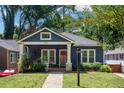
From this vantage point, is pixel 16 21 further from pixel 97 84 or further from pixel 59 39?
pixel 97 84

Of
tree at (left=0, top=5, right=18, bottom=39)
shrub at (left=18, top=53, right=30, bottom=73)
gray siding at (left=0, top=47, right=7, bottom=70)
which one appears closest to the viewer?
shrub at (left=18, top=53, right=30, bottom=73)

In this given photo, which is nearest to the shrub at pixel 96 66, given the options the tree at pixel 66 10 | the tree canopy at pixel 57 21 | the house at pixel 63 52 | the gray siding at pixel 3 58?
the house at pixel 63 52

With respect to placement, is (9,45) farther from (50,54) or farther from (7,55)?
(50,54)

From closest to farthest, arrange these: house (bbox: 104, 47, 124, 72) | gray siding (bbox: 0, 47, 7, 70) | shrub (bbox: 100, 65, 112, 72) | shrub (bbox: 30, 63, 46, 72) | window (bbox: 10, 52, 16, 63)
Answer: shrub (bbox: 30, 63, 46, 72) → shrub (bbox: 100, 65, 112, 72) → house (bbox: 104, 47, 124, 72) → gray siding (bbox: 0, 47, 7, 70) → window (bbox: 10, 52, 16, 63)

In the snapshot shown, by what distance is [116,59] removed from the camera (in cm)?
3625

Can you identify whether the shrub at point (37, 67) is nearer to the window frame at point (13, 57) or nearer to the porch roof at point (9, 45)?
the porch roof at point (9, 45)

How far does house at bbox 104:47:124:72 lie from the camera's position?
1044 inches

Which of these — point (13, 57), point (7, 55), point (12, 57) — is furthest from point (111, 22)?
point (13, 57)

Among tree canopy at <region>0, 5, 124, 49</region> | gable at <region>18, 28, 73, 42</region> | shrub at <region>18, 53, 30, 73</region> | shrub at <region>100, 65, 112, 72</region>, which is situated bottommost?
shrub at <region>100, 65, 112, 72</region>

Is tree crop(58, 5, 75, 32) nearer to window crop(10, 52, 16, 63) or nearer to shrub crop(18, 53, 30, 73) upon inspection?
shrub crop(18, 53, 30, 73)

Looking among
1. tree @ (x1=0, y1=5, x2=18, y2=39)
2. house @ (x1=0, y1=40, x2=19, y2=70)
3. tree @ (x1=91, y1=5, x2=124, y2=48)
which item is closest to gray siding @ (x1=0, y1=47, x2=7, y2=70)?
house @ (x1=0, y1=40, x2=19, y2=70)
